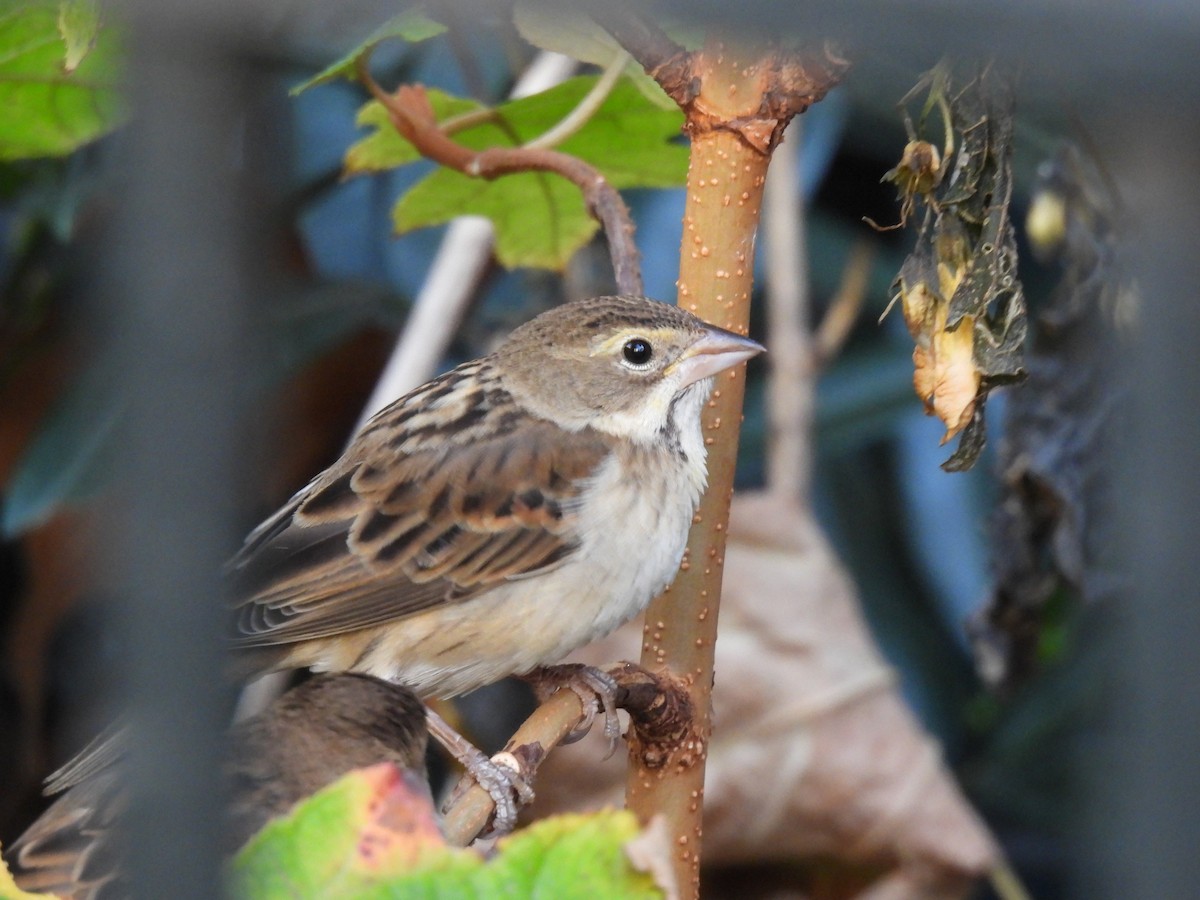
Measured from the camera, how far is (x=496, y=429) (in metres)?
2.43

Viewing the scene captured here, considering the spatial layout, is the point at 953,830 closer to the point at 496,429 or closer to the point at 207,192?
the point at 496,429

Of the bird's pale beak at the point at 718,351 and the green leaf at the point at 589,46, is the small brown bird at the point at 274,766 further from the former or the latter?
the green leaf at the point at 589,46

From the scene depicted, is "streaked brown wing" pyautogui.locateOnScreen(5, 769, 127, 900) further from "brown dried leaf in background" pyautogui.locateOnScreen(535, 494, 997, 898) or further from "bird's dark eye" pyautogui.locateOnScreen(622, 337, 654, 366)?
"brown dried leaf in background" pyautogui.locateOnScreen(535, 494, 997, 898)

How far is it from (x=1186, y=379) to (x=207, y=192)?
410 mm

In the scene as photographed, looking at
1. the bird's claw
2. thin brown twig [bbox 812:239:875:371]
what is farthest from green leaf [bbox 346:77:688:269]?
→ thin brown twig [bbox 812:239:875:371]

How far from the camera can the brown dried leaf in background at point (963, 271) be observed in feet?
5.25

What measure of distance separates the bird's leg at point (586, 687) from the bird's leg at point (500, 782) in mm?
131

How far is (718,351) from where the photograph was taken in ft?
6.92

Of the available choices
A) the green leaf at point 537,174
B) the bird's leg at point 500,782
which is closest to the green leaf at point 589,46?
the green leaf at point 537,174

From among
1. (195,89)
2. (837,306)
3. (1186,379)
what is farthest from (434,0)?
(837,306)

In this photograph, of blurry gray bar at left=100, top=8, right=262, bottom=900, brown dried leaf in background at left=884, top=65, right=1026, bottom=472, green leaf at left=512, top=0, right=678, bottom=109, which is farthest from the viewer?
green leaf at left=512, top=0, right=678, bottom=109

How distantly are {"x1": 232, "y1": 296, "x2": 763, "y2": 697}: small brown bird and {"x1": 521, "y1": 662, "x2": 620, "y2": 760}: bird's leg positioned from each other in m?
0.04

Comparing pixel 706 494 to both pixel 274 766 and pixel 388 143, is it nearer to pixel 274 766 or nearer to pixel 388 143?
pixel 274 766

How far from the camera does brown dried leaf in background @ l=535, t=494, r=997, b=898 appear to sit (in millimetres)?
3158
